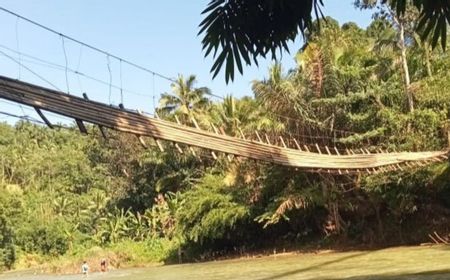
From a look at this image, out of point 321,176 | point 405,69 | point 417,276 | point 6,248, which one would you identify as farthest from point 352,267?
point 6,248

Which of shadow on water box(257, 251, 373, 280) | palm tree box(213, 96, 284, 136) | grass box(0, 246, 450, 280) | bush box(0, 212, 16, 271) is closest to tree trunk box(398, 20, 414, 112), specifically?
grass box(0, 246, 450, 280)

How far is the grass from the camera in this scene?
11.1 meters

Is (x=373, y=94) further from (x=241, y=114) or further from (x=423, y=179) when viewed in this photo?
(x=241, y=114)

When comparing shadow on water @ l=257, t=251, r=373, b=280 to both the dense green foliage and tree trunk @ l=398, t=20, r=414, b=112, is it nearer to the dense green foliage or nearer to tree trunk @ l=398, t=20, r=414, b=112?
the dense green foliage

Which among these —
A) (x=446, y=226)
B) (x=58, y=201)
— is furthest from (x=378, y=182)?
(x=58, y=201)

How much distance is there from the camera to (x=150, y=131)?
571 centimetres

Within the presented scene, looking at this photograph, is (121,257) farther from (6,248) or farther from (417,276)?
(417,276)

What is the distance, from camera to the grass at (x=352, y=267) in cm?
1113

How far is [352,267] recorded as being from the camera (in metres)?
13.7

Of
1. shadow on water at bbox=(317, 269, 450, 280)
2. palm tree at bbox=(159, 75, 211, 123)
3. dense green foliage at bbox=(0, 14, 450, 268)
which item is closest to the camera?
shadow on water at bbox=(317, 269, 450, 280)

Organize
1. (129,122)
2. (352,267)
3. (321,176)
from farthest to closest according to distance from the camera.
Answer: (321,176) → (352,267) → (129,122)

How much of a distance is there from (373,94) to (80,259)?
1638 cm

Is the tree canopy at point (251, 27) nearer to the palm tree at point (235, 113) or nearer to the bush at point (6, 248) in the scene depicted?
the palm tree at point (235, 113)

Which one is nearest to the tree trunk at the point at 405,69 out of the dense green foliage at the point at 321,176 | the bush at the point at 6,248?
the dense green foliage at the point at 321,176
